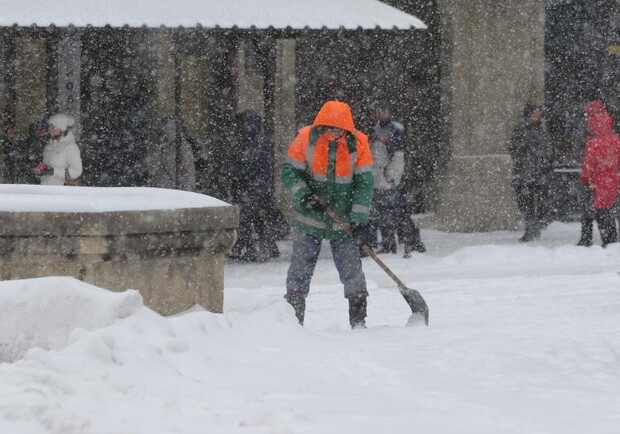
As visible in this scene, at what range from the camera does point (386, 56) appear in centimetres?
1808

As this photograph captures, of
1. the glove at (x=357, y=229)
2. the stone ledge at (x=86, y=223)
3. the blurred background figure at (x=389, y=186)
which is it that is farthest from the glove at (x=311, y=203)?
the blurred background figure at (x=389, y=186)

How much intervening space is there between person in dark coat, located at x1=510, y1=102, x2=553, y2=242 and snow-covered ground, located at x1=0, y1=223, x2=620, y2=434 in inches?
297

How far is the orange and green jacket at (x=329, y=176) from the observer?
898cm

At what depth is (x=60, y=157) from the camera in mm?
13641

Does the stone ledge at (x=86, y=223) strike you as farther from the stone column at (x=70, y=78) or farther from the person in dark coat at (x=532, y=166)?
the person in dark coat at (x=532, y=166)

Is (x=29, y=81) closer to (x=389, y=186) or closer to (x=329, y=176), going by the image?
(x=389, y=186)

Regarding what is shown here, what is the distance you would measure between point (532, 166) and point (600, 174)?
1205mm

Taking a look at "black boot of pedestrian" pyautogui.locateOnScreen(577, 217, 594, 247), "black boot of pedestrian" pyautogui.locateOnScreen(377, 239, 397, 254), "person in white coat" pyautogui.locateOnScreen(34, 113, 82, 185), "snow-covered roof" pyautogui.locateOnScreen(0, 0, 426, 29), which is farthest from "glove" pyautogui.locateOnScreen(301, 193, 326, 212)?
"black boot of pedestrian" pyautogui.locateOnScreen(577, 217, 594, 247)

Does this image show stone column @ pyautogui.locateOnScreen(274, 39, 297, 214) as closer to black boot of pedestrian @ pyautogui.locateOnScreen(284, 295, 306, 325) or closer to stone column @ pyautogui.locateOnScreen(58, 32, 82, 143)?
stone column @ pyautogui.locateOnScreen(58, 32, 82, 143)

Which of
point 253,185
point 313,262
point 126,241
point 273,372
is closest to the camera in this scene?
point 273,372

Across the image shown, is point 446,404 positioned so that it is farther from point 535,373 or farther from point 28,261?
point 28,261

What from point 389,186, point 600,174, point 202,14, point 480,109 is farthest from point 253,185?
point 480,109

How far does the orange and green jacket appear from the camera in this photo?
29.5ft

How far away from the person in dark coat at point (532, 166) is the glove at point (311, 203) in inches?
317
